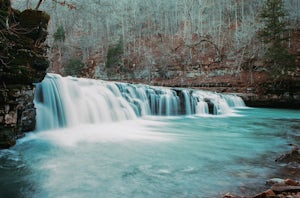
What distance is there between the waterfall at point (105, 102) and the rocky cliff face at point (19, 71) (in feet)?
4.40

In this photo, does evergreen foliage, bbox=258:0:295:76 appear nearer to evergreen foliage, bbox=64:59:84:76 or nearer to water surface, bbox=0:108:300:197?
water surface, bbox=0:108:300:197

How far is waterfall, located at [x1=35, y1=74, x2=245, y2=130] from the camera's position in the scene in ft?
31.2

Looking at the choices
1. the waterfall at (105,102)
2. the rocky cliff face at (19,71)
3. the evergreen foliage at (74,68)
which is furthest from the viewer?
the evergreen foliage at (74,68)

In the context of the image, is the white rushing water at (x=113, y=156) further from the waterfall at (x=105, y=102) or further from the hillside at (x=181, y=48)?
the hillside at (x=181, y=48)

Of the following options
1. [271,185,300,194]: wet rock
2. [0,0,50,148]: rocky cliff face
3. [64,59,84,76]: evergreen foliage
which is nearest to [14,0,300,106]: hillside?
[64,59,84,76]: evergreen foliage

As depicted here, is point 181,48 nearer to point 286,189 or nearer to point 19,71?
point 19,71

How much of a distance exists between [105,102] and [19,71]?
5.59 meters

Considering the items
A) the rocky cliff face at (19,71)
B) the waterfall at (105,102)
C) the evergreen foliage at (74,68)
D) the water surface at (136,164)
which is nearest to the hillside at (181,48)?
the evergreen foliage at (74,68)

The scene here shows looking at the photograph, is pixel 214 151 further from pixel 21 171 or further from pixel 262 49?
pixel 262 49

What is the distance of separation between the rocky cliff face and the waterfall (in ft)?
4.40

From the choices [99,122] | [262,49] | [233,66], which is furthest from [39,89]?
[262,49]

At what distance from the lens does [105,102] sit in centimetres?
1249

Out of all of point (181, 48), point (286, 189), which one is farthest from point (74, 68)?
point (286, 189)

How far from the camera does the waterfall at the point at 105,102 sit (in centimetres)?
950
